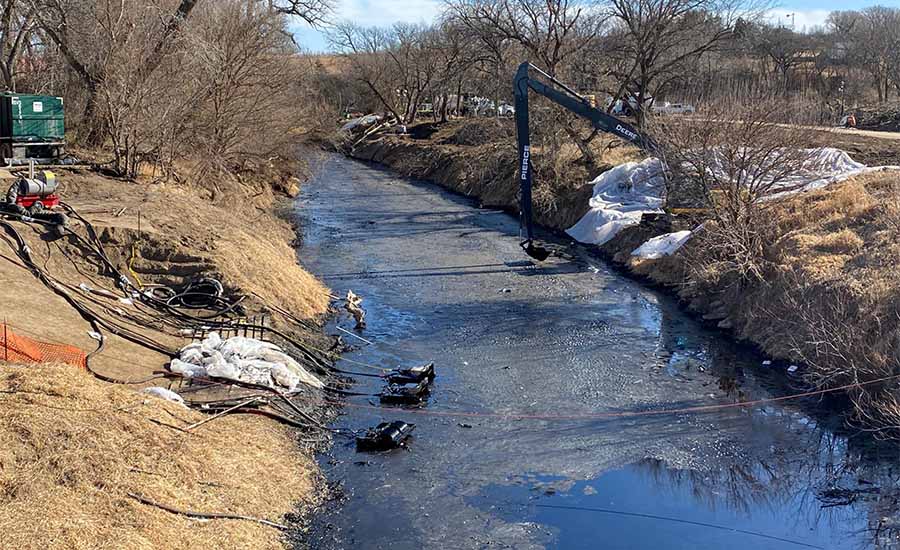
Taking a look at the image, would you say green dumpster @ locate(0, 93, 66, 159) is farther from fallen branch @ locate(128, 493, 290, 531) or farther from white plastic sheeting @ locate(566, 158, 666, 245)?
white plastic sheeting @ locate(566, 158, 666, 245)

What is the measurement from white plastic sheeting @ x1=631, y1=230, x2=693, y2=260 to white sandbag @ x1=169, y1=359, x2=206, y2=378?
13545 mm

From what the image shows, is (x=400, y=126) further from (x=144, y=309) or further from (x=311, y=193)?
(x=144, y=309)

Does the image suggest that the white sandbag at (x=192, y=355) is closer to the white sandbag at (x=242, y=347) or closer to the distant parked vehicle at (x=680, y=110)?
the white sandbag at (x=242, y=347)

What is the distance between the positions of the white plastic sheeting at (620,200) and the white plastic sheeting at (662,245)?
2.36 m

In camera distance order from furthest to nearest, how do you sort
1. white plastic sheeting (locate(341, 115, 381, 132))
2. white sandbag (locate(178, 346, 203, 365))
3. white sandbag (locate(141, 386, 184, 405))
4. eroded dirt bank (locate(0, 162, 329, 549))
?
white plastic sheeting (locate(341, 115, 381, 132))
white sandbag (locate(178, 346, 203, 365))
white sandbag (locate(141, 386, 184, 405))
eroded dirt bank (locate(0, 162, 329, 549))

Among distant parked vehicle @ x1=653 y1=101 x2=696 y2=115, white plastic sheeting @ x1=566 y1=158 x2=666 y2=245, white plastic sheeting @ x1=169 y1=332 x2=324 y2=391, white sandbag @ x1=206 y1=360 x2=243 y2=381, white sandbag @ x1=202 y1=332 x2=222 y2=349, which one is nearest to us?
white sandbag @ x1=206 y1=360 x2=243 y2=381

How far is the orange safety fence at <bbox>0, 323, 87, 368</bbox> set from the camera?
11.2m

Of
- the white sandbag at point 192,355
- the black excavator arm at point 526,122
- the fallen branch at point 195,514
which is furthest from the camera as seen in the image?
the black excavator arm at point 526,122

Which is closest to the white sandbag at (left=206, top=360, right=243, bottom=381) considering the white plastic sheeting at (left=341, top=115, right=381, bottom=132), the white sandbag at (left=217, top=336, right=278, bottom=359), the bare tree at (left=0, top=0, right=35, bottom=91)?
the white sandbag at (left=217, top=336, right=278, bottom=359)

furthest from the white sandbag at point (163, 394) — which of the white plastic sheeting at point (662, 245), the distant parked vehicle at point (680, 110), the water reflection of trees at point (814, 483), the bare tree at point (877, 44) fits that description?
the bare tree at point (877, 44)

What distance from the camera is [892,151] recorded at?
26672mm

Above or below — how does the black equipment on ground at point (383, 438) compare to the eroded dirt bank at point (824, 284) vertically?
below

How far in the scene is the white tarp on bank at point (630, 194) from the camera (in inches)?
896

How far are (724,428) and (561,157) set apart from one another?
71.3ft
